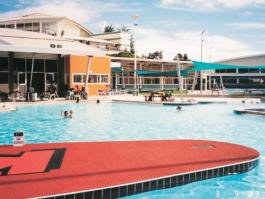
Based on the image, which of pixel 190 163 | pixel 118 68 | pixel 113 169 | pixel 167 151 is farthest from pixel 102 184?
pixel 118 68

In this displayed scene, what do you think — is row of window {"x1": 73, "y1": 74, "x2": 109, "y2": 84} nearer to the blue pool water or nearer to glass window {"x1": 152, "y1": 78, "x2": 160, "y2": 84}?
the blue pool water

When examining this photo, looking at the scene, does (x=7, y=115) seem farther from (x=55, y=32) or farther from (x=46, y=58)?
(x=55, y=32)

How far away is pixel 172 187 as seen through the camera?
646cm

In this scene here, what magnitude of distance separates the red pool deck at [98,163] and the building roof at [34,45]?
15.7 metres

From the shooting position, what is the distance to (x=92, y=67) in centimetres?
3139

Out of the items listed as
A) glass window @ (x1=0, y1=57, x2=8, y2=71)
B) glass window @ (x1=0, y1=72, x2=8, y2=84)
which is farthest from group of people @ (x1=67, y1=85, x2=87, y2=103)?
glass window @ (x1=0, y1=57, x2=8, y2=71)

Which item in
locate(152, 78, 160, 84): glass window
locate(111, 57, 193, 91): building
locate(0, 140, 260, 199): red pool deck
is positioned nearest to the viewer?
locate(0, 140, 260, 199): red pool deck

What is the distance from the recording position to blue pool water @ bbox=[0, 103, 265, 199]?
6.67m

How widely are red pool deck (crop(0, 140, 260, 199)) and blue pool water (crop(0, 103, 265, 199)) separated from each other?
16.8 inches

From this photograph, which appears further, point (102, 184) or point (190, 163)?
point (190, 163)

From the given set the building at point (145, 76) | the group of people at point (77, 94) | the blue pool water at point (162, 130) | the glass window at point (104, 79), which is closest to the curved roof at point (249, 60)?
the building at point (145, 76)

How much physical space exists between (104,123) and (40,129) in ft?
10.0

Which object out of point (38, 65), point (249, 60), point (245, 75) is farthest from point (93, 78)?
point (249, 60)

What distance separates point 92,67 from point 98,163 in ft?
81.4
